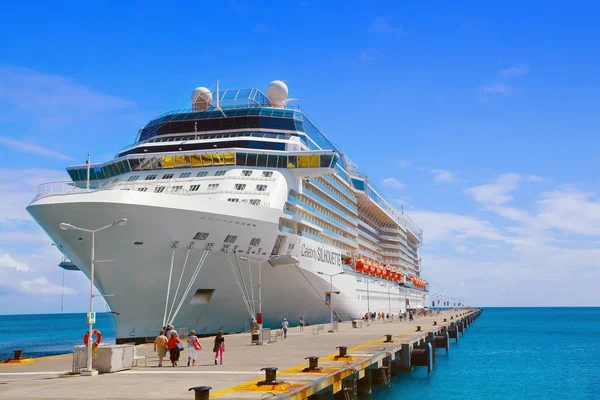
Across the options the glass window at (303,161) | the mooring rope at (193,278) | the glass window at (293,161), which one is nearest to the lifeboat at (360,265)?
the glass window at (303,161)

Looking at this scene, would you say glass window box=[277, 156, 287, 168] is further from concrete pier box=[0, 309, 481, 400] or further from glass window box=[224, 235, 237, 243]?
concrete pier box=[0, 309, 481, 400]

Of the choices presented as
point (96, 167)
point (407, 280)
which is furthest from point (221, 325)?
point (407, 280)

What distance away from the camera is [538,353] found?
57844 millimetres

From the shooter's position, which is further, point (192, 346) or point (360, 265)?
point (360, 265)

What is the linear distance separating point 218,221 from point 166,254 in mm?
3460

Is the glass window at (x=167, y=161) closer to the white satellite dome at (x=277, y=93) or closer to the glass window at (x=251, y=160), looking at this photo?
the glass window at (x=251, y=160)

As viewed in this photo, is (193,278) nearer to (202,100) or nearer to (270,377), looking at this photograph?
(270,377)

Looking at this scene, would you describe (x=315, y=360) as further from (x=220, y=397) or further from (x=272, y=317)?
(x=272, y=317)

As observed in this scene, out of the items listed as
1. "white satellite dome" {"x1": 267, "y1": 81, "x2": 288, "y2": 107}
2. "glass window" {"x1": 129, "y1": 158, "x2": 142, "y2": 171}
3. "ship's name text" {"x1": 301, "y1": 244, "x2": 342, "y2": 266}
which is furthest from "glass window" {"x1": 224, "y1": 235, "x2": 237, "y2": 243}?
"white satellite dome" {"x1": 267, "y1": 81, "x2": 288, "y2": 107}

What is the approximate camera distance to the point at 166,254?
3388 cm

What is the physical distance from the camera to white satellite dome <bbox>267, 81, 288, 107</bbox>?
56.4 metres

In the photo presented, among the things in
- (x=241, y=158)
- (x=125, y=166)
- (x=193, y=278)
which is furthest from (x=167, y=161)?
(x=193, y=278)

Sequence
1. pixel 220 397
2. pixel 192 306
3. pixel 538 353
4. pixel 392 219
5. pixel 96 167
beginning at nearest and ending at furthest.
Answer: pixel 220 397, pixel 192 306, pixel 96 167, pixel 538 353, pixel 392 219

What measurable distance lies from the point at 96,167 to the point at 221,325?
1817 cm
